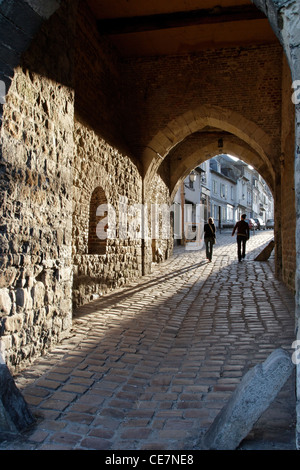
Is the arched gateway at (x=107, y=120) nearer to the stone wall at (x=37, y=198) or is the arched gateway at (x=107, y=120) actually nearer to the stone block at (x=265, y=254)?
the stone wall at (x=37, y=198)

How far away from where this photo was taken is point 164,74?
912cm

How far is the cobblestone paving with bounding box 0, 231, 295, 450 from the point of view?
2.13m

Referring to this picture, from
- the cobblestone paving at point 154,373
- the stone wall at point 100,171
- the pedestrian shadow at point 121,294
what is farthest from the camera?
the stone wall at point 100,171

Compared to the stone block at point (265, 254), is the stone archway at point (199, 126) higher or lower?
higher

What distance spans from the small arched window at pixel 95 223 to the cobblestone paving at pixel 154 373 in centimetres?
108

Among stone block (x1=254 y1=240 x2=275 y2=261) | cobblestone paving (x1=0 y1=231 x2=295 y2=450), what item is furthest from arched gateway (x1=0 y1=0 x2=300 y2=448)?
stone block (x1=254 y1=240 x2=275 y2=261)

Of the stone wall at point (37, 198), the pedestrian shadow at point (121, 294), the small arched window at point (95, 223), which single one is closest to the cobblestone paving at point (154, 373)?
the pedestrian shadow at point (121, 294)

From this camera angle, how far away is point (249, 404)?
74.2 inches

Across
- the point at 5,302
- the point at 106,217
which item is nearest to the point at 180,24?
the point at 106,217

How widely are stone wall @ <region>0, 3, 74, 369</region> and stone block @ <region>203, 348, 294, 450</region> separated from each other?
69.7 inches

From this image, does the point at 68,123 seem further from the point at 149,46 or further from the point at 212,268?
the point at 212,268

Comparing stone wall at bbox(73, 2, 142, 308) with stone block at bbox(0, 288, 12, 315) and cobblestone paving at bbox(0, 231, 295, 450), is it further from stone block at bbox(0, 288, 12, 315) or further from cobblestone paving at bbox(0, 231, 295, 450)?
stone block at bbox(0, 288, 12, 315)

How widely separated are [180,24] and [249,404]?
7.32 m

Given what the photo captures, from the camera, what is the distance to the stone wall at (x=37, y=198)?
302cm
